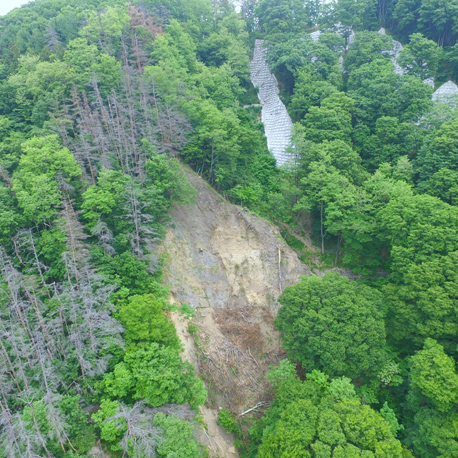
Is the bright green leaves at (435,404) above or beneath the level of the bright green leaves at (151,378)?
beneath

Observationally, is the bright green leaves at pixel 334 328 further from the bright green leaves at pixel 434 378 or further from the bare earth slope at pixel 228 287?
the bare earth slope at pixel 228 287

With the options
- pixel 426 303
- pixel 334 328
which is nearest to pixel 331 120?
pixel 426 303

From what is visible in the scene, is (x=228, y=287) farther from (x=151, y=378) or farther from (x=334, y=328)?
(x=151, y=378)

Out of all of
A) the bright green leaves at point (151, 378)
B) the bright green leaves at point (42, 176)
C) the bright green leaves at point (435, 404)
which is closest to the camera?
the bright green leaves at point (151, 378)

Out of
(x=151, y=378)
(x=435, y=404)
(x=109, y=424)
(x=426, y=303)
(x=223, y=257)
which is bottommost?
(x=435, y=404)

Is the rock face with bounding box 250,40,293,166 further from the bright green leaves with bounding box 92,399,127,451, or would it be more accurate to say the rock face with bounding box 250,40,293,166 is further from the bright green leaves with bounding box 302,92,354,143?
the bright green leaves with bounding box 92,399,127,451

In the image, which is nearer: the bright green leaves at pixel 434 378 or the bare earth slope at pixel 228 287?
the bright green leaves at pixel 434 378

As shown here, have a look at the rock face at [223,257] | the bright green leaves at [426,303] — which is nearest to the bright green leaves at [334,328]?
the bright green leaves at [426,303]
